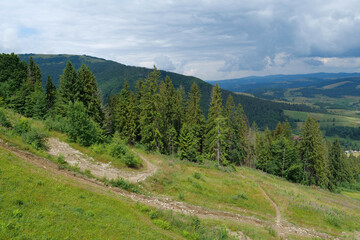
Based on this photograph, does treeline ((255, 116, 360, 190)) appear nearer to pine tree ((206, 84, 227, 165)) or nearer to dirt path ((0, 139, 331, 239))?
pine tree ((206, 84, 227, 165))

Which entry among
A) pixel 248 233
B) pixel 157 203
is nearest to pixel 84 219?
pixel 157 203

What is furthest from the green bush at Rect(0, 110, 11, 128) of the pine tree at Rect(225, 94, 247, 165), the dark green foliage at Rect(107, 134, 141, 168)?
the pine tree at Rect(225, 94, 247, 165)

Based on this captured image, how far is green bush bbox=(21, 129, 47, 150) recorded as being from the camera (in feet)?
64.8

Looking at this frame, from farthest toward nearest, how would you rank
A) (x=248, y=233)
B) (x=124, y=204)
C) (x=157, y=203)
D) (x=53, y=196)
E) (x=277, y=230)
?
(x=277, y=230) → (x=157, y=203) → (x=248, y=233) → (x=124, y=204) → (x=53, y=196)

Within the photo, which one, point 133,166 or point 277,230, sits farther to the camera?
point 133,166

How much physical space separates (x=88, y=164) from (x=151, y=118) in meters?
19.7

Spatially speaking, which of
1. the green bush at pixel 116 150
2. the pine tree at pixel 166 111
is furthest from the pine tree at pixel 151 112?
the green bush at pixel 116 150

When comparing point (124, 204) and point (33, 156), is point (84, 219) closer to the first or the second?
point (124, 204)

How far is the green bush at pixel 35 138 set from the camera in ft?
64.8

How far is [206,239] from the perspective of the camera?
12.4 metres

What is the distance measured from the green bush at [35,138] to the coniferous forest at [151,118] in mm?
4517

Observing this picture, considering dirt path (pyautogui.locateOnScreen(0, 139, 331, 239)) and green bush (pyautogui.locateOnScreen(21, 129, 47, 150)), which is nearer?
dirt path (pyautogui.locateOnScreen(0, 139, 331, 239))

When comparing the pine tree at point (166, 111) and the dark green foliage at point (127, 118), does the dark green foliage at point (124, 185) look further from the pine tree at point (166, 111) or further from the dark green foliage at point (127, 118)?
the dark green foliage at point (127, 118)

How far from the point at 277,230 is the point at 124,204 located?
588 inches
